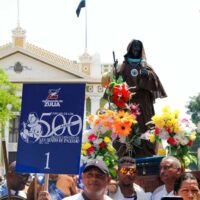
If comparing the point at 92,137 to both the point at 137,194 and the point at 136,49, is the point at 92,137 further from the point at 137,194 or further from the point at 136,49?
the point at 136,49

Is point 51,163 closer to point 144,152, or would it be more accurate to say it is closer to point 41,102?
point 41,102

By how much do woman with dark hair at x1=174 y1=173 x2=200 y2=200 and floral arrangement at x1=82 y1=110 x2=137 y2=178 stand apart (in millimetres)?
1795

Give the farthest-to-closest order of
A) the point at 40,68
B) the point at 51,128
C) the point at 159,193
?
the point at 40,68 < the point at 159,193 < the point at 51,128

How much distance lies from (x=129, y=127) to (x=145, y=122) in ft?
4.11

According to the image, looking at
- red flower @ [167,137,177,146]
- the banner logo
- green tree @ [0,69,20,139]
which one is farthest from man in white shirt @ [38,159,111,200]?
green tree @ [0,69,20,139]

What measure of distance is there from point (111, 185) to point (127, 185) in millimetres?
143

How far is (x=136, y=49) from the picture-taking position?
7.57 meters

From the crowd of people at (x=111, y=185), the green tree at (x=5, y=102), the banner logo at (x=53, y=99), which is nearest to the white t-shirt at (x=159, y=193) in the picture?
the crowd of people at (x=111, y=185)

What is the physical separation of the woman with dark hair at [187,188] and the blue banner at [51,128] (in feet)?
2.98

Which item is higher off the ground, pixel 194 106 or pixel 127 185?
pixel 194 106

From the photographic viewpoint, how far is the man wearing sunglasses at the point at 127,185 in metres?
5.99

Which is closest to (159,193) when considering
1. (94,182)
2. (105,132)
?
(105,132)

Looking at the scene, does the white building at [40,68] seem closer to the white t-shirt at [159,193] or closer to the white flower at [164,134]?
the white flower at [164,134]

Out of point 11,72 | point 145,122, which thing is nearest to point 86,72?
point 11,72
